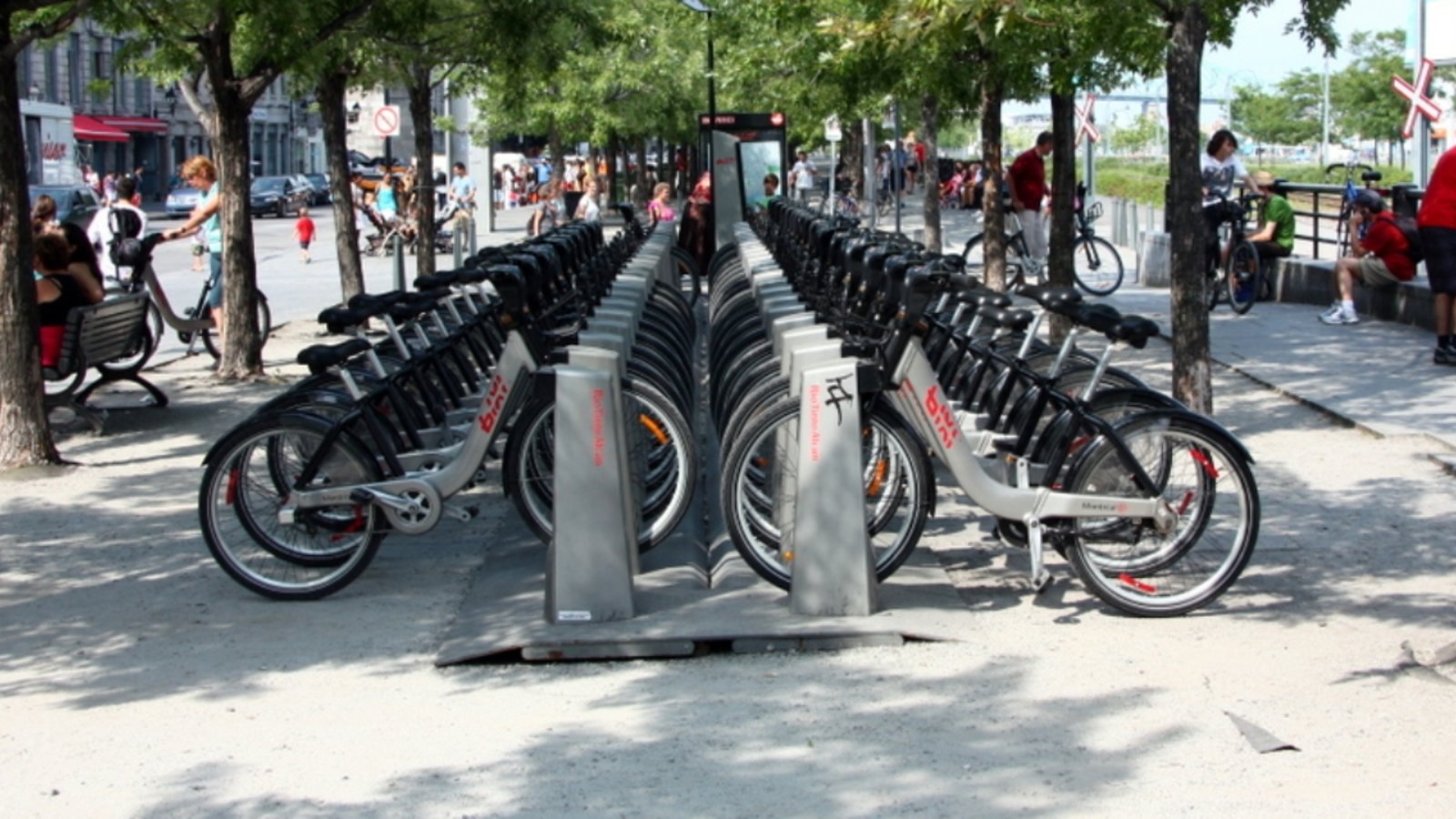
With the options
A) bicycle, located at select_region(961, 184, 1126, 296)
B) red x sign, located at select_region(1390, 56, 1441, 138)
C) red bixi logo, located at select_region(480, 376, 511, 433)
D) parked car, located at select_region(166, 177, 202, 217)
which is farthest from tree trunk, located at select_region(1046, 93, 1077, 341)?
parked car, located at select_region(166, 177, 202, 217)

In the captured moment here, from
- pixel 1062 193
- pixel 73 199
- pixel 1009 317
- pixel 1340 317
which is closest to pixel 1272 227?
pixel 1340 317

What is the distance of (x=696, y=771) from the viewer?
→ 5.23 meters

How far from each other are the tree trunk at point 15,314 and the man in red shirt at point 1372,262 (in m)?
10.8

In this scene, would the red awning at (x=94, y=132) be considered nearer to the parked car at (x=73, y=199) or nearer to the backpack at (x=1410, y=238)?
the parked car at (x=73, y=199)

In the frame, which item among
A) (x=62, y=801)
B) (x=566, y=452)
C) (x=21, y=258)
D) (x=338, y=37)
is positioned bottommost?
(x=62, y=801)

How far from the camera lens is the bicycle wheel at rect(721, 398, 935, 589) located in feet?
22.7

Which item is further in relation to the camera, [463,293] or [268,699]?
[463,293]

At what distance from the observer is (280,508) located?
737 centimetres

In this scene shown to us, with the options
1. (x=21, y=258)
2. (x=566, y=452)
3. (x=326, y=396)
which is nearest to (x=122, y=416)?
(x=21, y=258)

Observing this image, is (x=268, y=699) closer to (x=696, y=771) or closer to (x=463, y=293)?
(x=696, y=771)

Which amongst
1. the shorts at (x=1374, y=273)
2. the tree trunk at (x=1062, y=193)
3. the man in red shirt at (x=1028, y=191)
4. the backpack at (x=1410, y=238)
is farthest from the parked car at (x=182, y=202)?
the backpack at (x=1410, y=238)

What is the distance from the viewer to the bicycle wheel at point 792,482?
693 centimetres

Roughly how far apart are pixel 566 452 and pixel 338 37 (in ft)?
30.3

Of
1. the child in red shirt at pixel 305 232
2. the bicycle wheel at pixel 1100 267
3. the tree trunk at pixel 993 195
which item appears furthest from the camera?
the child in red shirt at pixel 305 232
